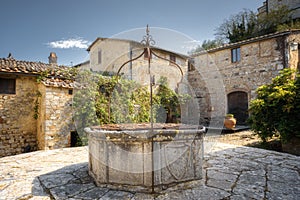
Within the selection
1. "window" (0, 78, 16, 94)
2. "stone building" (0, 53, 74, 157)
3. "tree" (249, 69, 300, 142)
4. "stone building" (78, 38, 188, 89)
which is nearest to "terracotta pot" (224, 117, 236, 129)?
"tree" (249, 69, 300, 142)

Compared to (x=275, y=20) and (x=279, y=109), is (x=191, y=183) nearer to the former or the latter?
(x=279, y=109)

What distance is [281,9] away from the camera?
13336mm

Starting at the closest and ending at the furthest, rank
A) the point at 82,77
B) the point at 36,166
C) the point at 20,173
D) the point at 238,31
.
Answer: the point at 20,173
the point at 36,166
the point at 82,77
the point at 238,31

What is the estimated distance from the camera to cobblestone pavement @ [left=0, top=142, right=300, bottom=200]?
2.14 m

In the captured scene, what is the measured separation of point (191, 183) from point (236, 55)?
9.82m

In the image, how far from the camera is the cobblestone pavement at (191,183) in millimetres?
2145

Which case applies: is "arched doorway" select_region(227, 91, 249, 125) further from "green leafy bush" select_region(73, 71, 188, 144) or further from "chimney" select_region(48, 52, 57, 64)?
"chimney" select_region(48, 52, 57, 64)

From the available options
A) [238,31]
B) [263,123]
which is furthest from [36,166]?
[238,31]

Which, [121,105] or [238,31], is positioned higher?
[238,31]

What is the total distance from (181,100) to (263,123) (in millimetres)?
5846

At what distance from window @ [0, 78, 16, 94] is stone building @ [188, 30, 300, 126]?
31.7 feet

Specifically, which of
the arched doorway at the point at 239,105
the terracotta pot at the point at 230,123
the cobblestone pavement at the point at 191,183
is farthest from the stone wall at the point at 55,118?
the arched doorway at the point at 239,105

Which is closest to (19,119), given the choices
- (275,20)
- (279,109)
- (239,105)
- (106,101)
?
(106,101)

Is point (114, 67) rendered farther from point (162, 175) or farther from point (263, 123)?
point (162, 175)
